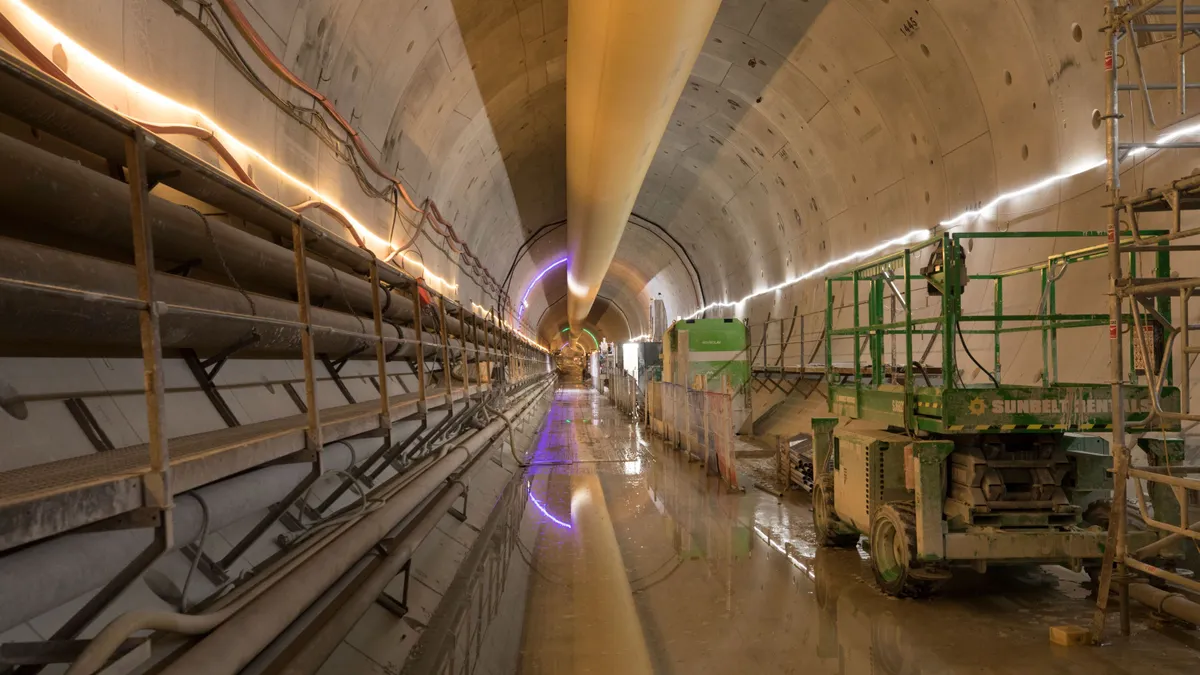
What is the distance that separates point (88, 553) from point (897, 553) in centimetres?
484

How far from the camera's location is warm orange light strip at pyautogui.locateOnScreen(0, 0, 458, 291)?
263 centimetres

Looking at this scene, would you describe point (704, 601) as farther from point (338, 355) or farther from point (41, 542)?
point (41, 542)

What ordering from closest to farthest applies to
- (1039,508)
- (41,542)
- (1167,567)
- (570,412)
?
(41,542)
(1167,567)
(1039,508)
(570,412)

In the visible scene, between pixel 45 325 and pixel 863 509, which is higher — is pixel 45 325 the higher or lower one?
the higher one

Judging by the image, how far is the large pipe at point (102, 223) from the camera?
80.4 inches

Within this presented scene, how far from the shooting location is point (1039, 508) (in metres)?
4.81

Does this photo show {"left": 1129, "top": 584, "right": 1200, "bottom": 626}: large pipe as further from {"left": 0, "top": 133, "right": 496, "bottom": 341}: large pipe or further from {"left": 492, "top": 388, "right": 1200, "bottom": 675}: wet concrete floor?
{"left": 0, "top": 133, "right": 496, "bottom": 341}: large pipe

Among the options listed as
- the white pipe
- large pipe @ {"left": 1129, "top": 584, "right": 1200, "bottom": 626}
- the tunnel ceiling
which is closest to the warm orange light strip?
the tunnel ceiling

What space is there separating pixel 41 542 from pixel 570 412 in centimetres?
2130

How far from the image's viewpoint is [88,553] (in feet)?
5.94

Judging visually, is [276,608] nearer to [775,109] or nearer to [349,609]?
[349,609]

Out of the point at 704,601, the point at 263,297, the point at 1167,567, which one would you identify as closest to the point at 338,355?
the point at 263,297

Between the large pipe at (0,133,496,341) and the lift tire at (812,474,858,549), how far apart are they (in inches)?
193

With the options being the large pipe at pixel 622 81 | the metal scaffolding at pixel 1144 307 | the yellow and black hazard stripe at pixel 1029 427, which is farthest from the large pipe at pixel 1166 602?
the large pipe at pixel 622 81
